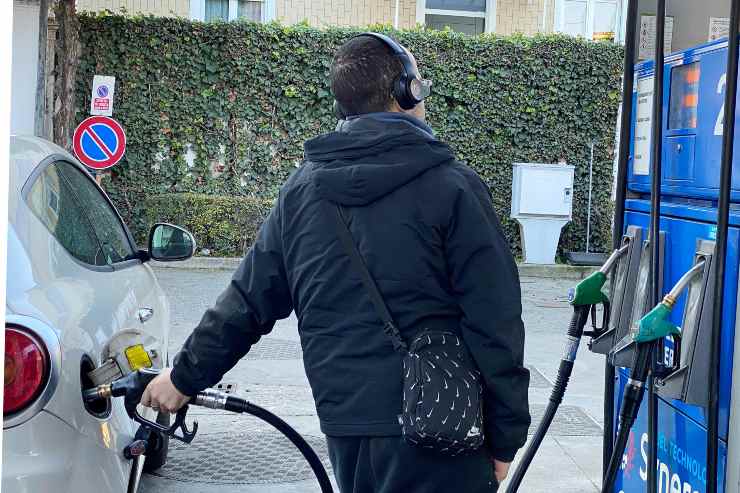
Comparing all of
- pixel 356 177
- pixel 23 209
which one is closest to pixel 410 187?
pixel 356 177

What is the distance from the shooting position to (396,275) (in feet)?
7.79

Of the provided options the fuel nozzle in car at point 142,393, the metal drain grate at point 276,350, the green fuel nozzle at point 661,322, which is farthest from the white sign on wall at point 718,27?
the metal drain grate at point 276,350

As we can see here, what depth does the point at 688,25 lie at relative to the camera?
3688 millimetres

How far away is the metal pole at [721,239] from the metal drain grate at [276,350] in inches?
231

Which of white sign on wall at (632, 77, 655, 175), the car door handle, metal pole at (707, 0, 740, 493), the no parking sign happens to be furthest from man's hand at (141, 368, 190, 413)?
the no parking sign

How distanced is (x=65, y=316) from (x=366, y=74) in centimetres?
115

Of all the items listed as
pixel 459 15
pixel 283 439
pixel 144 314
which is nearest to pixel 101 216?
pixel 144 314

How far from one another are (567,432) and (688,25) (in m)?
3.28

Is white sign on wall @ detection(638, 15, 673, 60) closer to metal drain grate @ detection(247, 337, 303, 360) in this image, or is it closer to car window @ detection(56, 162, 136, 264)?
car window @ detection(56, 162, 136, 264)

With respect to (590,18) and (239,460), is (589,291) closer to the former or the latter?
(239,460)

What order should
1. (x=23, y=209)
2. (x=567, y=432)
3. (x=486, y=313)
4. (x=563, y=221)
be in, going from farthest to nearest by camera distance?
1. (x=563, y=221)
2. (x=567, y=432)
3. (x=23, y=209)
4. (x=486, y=313)

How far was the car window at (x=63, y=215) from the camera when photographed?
3.32 meters

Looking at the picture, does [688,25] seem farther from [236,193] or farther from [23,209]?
[236,193]

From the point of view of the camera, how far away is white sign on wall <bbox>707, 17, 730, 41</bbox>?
360cm
